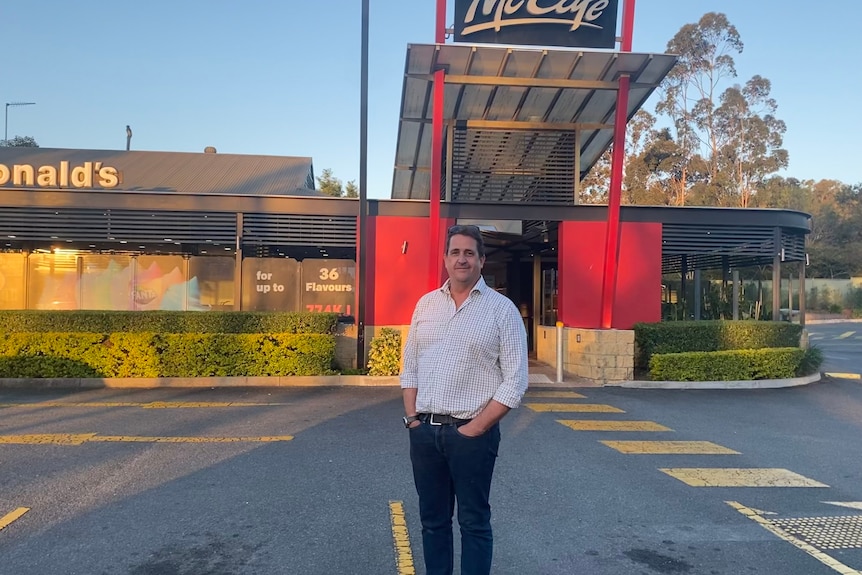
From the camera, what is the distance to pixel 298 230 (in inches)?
571

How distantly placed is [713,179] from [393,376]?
32549mm

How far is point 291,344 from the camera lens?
489 inches

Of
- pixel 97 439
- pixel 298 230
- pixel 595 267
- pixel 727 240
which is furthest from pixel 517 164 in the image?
pixel 97 439

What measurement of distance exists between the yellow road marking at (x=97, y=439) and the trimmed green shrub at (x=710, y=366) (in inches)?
315

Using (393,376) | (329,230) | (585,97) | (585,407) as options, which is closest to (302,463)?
(585,407)

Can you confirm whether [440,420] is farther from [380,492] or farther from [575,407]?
[575,407]

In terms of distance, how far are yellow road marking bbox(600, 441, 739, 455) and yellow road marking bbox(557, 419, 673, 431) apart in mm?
784

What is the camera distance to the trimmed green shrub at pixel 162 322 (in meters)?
12.3

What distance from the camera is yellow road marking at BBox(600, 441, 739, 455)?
7.14 m

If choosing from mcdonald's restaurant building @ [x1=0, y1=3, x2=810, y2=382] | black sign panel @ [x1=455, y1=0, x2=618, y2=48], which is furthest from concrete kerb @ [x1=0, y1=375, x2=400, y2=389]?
black sign panel @ [x1=455, y1=0, x2=618, y2=48]

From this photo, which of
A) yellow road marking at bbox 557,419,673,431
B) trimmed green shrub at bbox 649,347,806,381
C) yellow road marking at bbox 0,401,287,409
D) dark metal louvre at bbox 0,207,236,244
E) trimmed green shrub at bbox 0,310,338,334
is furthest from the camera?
dark metal louvre at bbox 0,207,236,244

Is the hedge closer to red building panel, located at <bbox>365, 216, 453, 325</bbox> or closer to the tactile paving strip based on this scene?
red building panel, located at <bbox>365, 216, 453, 325</bbox>

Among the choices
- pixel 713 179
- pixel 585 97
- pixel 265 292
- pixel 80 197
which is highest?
pixel 713 179

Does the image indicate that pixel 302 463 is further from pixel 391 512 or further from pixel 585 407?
pixel 585 407
